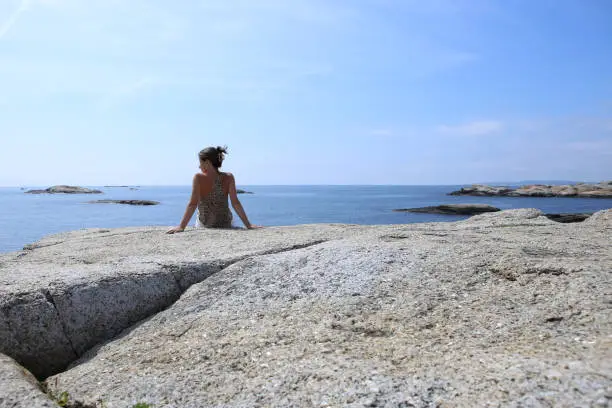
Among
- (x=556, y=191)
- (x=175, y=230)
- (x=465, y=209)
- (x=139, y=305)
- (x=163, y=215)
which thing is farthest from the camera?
(x=556, y=191)

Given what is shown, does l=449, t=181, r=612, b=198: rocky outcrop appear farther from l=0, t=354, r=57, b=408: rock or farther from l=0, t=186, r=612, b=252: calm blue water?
l=0, t=354, r=57, b=408: rock

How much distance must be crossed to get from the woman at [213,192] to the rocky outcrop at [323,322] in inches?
108

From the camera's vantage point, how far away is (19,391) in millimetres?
3805

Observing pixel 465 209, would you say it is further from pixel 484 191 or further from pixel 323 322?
pixel 484 191

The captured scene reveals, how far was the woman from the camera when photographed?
10367mm

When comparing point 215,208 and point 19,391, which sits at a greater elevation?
point 215,208

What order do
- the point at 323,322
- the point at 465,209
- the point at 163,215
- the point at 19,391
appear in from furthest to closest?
the point at 163,215 → the point at 465,209 → the point at 323,322 → the point at 19,391

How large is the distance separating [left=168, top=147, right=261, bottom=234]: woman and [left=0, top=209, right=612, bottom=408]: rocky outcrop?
2.75 meters

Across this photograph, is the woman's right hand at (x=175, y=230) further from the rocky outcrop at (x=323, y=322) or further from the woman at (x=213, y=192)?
the rocky outcrop at (x=323, y=322)

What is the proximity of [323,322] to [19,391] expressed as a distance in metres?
2.82

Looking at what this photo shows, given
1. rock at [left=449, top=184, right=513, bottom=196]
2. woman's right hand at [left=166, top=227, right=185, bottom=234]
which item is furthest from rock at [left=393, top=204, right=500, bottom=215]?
rock at [left=449, top=184, right=513, bottom=196]

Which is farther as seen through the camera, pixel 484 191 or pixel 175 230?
pixel 484 191

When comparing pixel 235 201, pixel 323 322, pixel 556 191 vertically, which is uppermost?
pixel 235 201

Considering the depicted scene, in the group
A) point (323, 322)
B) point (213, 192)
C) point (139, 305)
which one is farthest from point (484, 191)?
point (139, 305)
